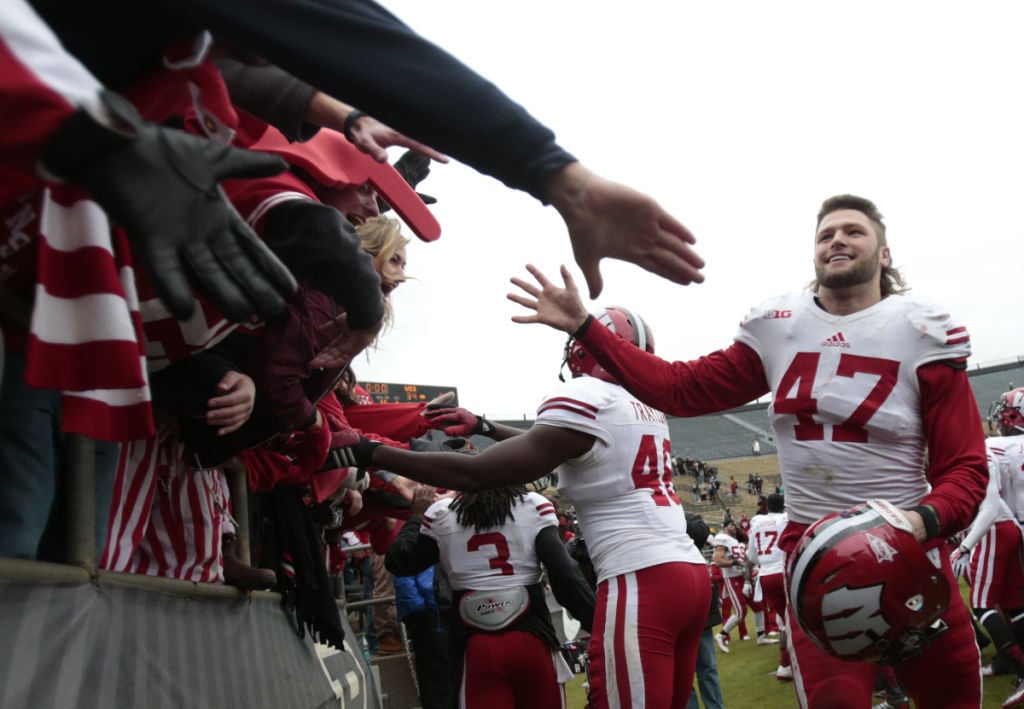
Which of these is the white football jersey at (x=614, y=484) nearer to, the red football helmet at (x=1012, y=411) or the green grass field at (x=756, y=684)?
the green grass field at (x=756, y=684)

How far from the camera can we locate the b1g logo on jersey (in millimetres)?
2410

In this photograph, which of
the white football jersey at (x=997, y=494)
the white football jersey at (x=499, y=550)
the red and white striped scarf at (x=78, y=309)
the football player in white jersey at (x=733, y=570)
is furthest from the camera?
the football player in white jersey at (x=733, y=570)

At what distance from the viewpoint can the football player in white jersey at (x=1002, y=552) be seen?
6.38 m

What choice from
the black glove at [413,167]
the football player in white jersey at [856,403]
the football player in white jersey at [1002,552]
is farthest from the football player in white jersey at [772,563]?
the black glove at [413,167]

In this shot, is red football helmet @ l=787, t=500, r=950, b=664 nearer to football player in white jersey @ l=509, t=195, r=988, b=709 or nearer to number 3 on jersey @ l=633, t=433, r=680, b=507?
football player in white jersey @ l=509, t=195, r=988, b=709

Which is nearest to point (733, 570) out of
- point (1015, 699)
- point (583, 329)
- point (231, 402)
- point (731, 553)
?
point (731, 553)

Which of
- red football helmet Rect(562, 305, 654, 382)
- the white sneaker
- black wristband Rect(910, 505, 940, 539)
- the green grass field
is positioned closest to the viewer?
black wristband Rect(910, 505, 940, 539)

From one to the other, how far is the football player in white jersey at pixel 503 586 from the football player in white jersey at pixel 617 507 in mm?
861

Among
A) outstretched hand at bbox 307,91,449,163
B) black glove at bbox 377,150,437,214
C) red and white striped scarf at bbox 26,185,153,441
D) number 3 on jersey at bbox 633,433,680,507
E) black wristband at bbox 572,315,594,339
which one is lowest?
number 3 on jersey at bbox 633,433,680,507

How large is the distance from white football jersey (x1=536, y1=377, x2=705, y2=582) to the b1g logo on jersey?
40.1 inches

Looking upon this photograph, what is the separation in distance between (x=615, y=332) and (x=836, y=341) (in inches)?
48.1

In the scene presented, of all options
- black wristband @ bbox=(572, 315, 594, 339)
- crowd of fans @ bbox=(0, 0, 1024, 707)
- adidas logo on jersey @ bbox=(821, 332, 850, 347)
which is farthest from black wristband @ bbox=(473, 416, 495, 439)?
adidas logo on jersey @ bbox=(821, 332, 850, 347)

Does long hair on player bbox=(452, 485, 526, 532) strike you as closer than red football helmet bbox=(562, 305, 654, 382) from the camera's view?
No

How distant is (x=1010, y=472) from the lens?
6918mm
